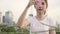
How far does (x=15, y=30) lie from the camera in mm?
1288

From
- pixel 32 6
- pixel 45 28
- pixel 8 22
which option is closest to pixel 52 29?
pixel 45 28

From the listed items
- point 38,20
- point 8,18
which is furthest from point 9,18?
point 38,20

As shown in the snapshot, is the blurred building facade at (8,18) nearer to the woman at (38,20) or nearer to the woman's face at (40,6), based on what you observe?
the woman at (38,20)

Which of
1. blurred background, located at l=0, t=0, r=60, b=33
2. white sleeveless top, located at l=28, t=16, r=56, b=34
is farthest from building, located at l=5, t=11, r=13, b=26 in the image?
white sleeveless top, located at l=28, t=16, r=56, b=34

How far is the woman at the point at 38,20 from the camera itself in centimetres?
130

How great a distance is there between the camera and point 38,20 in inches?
51.8

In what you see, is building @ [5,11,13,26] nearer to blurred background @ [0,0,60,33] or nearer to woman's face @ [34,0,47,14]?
blurred background @ [0,0,60,33]

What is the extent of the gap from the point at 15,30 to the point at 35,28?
0.17 meters

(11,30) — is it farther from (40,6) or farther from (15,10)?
(40,6)

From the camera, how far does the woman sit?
1.30m

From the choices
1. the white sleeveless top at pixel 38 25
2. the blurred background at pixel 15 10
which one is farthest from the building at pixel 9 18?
the white sleeveless top at pixel 38 25

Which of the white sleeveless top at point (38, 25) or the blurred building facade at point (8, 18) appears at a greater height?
the blurred building facade at point (8, 18)

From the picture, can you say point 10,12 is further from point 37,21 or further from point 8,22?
point 37,21

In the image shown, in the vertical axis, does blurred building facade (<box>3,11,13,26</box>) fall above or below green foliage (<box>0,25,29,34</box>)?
above
